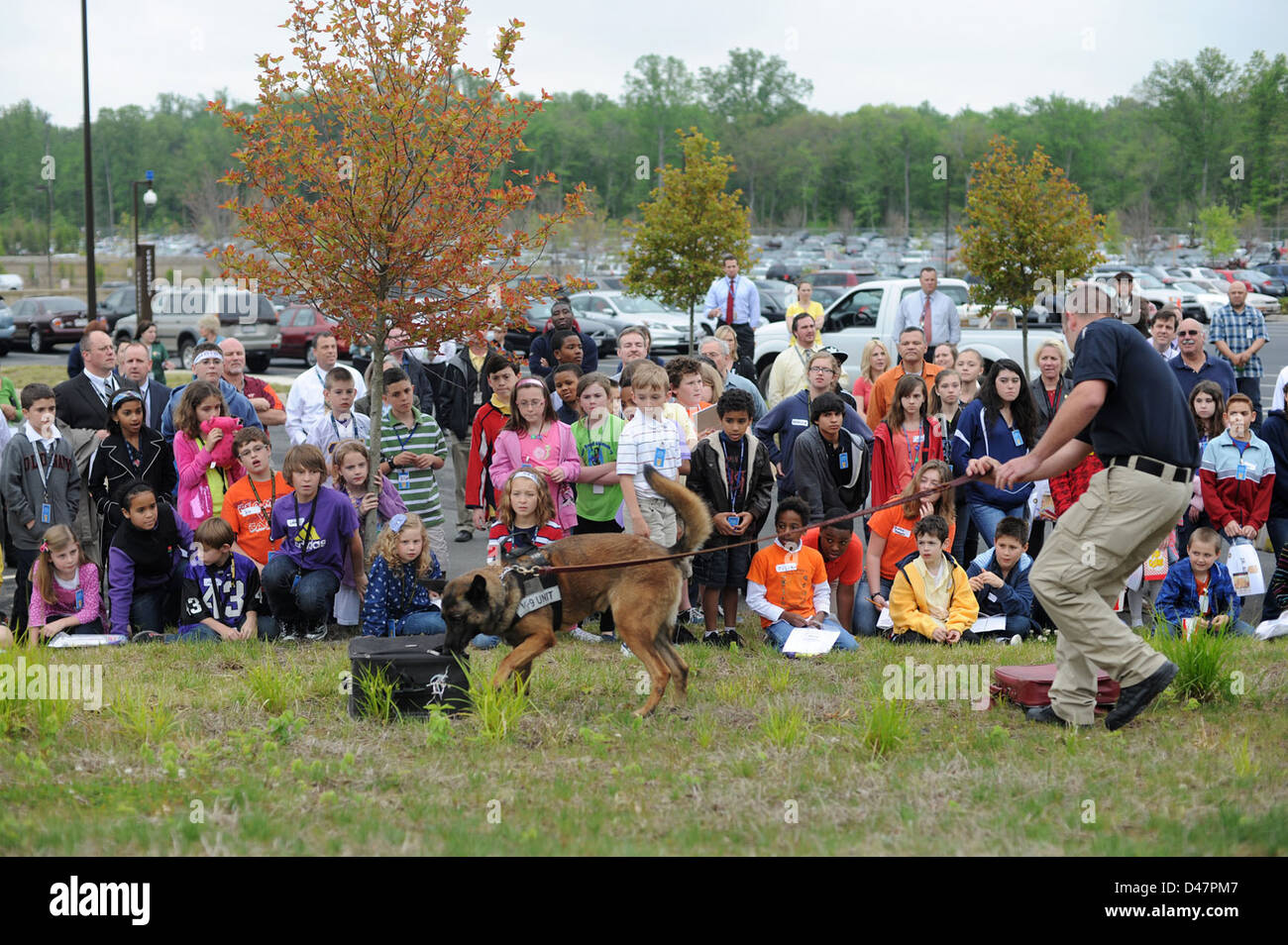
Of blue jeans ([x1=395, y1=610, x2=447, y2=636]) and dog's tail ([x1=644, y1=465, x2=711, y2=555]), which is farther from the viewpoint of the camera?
blue jeans ([x1=395, y1=610, x2=447, y2=636])

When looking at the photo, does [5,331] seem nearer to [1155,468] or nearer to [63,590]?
[63,590]

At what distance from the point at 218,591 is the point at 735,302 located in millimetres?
11966

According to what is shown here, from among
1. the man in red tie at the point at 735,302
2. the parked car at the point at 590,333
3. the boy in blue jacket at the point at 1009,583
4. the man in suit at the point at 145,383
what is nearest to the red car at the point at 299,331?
the parked car at the point at 590,333

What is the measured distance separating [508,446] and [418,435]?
1119 mm

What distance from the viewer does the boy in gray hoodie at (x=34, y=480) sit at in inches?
362

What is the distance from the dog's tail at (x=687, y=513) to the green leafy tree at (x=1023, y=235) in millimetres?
14728

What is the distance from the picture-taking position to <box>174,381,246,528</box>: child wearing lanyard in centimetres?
925

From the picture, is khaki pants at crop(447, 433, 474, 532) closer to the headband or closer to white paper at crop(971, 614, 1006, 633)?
the headband

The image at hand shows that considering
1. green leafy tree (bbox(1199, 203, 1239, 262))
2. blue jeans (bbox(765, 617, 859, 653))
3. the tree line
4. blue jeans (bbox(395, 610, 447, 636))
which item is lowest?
blue jeans (bbox(765, 617, 859, 653))

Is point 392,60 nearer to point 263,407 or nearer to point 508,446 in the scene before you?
point 508,446

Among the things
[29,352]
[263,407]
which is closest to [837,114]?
[29,352]

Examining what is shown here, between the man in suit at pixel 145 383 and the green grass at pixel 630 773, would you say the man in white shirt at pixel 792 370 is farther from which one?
the green grass at pixel 630 773

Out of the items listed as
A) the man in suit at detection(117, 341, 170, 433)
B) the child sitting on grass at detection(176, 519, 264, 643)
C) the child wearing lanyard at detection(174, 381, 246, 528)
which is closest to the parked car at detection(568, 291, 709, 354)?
the man in suit at detection(117, 341, 170, 433)

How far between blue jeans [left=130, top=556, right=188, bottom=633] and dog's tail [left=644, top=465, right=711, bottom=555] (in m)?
4.02
